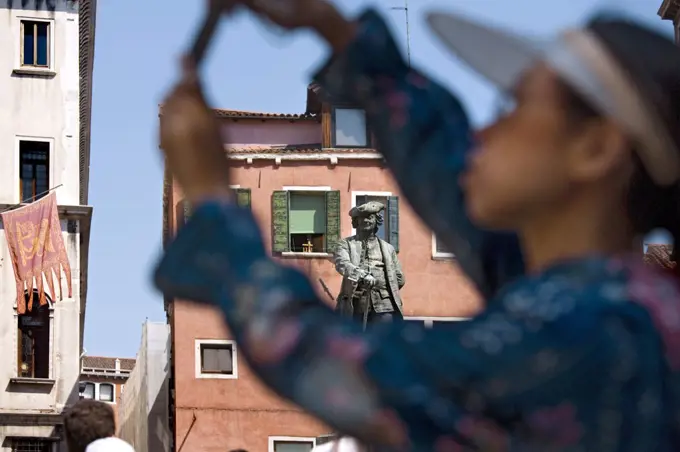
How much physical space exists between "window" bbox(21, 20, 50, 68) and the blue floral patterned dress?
3697cm

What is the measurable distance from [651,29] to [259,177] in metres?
33.2

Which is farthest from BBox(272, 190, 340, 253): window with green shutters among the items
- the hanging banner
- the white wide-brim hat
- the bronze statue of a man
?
the white wide-brim hat

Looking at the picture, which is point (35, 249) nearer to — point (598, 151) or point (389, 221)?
point (389, 221)

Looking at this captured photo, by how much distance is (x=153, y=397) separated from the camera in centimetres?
3912

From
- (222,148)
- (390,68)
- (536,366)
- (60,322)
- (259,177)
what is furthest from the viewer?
(60,322)

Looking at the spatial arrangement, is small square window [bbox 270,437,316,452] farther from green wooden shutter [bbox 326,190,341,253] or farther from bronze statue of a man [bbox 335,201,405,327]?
bronze statue of a man [bbox 335,201,405,327]

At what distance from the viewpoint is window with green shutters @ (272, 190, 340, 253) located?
1403 inches

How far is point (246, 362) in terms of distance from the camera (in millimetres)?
1990

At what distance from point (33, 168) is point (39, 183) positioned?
0.44 meters

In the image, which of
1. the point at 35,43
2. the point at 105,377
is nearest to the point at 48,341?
the point at 35,43

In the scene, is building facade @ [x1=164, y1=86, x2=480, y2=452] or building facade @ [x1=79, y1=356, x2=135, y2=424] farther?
building facade @ [x1=79, y1=356, x2=135, y2=424]

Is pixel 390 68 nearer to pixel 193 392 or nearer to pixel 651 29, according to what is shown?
pixel 651 29

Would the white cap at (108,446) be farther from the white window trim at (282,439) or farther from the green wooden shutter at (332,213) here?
the green wooden shutter at (332,213)

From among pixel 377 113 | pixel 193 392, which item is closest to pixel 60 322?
pixel 193 392
